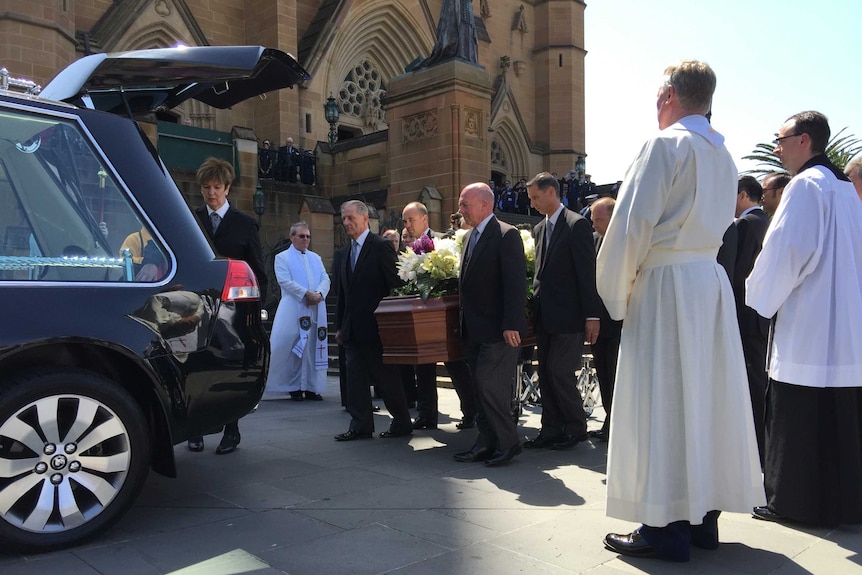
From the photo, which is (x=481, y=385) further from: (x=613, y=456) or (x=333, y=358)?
(x=333, y=358)

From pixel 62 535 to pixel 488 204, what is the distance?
3.40m

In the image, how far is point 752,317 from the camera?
502cm

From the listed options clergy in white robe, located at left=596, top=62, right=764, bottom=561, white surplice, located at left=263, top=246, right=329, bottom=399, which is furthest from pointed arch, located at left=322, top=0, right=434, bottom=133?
clergy in white robe, located at left=596, top=62, right=764, bottom=561

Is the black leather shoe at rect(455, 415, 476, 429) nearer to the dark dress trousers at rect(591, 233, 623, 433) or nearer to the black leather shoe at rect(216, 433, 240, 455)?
the dark dress trousers at rect(591, 233, 623, 433)

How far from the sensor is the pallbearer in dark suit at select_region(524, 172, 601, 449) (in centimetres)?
560

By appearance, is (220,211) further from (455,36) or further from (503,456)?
(455,36)

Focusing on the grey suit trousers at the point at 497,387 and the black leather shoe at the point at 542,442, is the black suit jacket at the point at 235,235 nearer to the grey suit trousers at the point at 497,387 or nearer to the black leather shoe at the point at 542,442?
the grey suit trousers at the point at 497,387

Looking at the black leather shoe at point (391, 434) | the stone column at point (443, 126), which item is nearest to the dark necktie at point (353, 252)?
the black leather shoe at point (391, 434)

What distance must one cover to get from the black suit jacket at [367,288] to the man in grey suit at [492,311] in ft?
3.71

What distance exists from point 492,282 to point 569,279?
2.90 feet

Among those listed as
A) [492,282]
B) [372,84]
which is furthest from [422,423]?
[372,84]

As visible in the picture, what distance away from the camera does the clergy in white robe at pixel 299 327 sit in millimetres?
8805

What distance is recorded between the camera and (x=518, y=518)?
376 centimetres

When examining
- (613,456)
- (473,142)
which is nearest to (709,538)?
(613,456)
